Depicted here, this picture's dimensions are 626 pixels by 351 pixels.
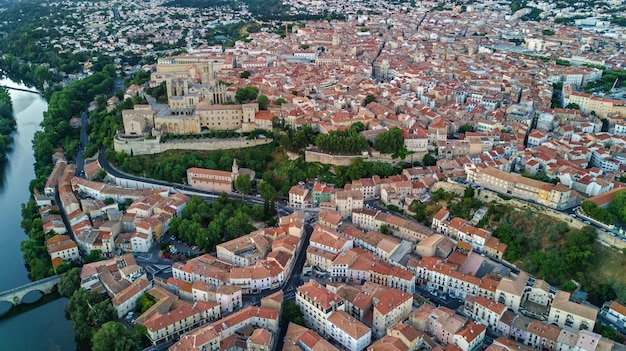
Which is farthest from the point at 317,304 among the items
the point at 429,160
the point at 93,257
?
the point at 429,160

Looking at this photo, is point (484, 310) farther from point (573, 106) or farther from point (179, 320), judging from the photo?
point (573, 106)

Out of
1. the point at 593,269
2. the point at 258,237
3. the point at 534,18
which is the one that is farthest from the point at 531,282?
the point at 534,18

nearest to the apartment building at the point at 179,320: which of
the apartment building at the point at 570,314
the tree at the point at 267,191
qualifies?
the tree at the point at 267,191

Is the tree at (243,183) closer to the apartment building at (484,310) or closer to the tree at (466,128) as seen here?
the apartment building at (484,310)

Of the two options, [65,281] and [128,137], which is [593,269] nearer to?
[65,281]

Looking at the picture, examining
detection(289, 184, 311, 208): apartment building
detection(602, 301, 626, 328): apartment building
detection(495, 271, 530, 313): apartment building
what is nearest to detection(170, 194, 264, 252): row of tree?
detection(289, 184, 311, 208): apartment building

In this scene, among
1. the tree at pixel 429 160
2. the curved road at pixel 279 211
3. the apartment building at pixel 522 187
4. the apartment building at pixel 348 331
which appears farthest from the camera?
the tree at pixel 429 160
